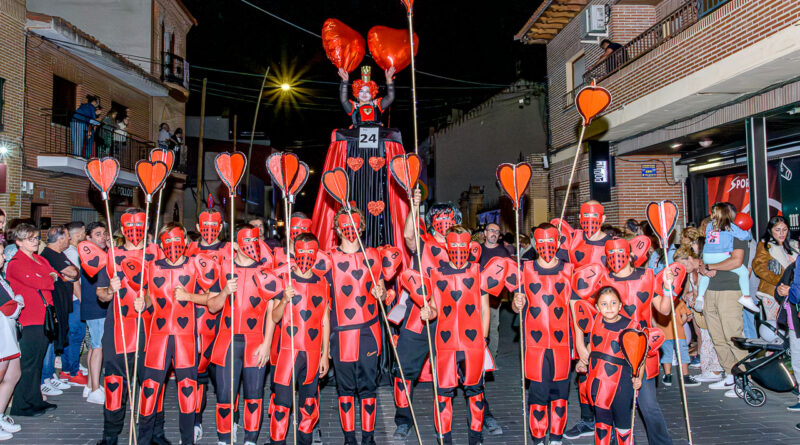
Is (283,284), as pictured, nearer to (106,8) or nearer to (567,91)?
(567,91)

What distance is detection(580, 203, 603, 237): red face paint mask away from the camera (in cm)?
574

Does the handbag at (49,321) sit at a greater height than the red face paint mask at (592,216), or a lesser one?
lesser

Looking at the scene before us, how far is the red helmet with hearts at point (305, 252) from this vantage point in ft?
16.0

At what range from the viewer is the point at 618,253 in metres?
4.79

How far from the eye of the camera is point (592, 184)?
13859 mm

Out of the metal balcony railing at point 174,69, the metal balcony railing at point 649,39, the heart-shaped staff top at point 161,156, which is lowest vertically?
the heart-shaped staff top at point 161,156

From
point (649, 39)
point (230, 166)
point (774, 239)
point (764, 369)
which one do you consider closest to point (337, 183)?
point (230, 166)

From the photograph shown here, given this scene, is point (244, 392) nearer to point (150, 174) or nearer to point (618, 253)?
point (150, 174)

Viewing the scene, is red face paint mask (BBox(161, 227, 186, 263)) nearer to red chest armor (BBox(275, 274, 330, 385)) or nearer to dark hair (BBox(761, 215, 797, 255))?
red chest armor (BBox(275, 274, 330, 385))

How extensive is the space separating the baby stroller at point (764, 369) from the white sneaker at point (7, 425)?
7897 mm

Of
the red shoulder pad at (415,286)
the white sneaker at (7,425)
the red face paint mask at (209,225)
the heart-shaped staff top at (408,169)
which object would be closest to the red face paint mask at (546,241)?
the red shoulder pad at (415,286)

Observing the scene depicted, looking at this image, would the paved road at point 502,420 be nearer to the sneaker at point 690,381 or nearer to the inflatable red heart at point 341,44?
the sneaker at point 690,381

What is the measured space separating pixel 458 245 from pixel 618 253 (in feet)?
4.33

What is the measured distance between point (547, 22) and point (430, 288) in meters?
13.7
